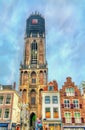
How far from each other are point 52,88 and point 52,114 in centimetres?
612

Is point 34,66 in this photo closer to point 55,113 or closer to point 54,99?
point 54,99

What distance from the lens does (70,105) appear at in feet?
133

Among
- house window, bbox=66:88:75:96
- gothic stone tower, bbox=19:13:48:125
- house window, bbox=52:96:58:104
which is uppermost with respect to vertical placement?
gothic stone tower, bbox=19:13:48:125

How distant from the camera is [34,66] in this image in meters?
73.8

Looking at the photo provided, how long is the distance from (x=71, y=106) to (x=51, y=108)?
4.26m

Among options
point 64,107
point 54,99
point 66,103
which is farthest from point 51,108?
point 66,103

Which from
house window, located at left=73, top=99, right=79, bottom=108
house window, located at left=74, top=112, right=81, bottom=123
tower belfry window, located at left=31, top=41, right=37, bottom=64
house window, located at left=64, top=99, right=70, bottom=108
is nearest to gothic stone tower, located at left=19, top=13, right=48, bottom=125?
tower belfry window, located at left=31, top=41, right=37, bottom=64

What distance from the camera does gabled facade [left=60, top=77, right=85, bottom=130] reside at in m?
38.6

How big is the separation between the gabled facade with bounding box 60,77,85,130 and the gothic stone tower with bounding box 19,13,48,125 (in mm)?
24156

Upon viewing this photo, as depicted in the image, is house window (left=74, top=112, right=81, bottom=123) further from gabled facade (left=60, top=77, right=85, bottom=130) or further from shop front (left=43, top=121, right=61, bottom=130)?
shop front (left=43, top=121, right=61, bottom=130)

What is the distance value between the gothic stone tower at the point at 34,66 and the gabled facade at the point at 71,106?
79.3 feet

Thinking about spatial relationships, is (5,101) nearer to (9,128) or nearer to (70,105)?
(9,128)

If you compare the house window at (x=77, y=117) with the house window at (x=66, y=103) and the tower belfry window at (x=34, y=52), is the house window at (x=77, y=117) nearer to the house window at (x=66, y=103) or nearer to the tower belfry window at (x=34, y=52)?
the house window at (x=66, y=103)

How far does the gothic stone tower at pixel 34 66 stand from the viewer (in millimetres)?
67438
